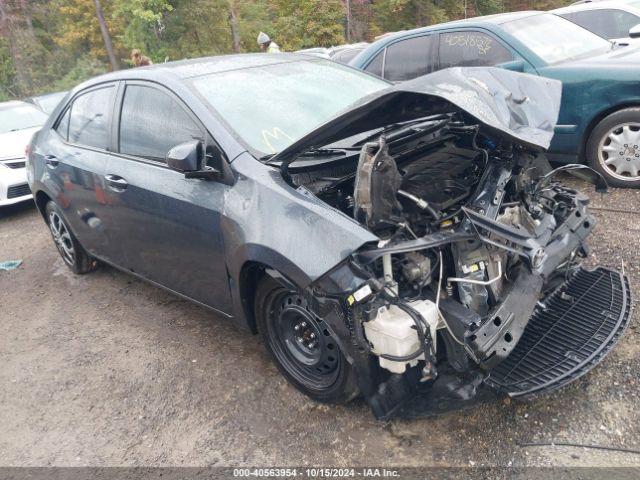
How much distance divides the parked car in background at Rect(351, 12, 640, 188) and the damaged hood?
6.66 ft

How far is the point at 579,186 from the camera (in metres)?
5.08

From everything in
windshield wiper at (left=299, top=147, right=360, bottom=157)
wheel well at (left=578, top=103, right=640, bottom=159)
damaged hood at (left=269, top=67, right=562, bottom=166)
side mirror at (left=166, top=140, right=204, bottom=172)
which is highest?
damaged hood at (left=269, top=67, right=562, bottom=166)

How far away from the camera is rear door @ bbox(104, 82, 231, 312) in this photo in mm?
3053

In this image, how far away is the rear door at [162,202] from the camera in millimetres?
3053

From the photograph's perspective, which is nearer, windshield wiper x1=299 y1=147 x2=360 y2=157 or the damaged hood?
the damaged hood

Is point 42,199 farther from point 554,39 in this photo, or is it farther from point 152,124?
point 554,39

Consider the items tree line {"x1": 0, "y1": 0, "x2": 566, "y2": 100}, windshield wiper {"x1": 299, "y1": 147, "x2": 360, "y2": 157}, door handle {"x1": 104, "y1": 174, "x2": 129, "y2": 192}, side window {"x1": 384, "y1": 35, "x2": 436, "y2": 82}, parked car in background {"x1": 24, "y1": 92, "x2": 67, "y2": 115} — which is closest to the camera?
windshield wiper {"x1": 299, "y1": 147, "x2": 360, "y2": 157}

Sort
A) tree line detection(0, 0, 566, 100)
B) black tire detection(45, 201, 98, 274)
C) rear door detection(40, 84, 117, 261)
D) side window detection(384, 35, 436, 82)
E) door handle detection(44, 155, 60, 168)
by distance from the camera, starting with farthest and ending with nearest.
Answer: tree line detection(0, 0, 566, 100) < side window detection(384, 35, 436, 82) < black tire detection(45, 201, 98, 274) < door handle detection(44, 155, 60, 168) < rear door detection(40, 84, 117, 261)

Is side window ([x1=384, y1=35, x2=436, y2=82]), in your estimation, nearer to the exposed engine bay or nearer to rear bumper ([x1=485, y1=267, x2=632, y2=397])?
the exposed engine bay

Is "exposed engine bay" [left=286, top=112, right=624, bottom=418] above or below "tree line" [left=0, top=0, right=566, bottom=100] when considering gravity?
above

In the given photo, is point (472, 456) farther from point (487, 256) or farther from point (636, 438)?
point (487, 256)

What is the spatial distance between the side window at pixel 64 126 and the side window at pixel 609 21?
7.77 metres

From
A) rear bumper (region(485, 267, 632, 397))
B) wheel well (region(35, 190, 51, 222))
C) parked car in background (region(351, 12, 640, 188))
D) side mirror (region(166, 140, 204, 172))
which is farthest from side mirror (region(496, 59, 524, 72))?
wheel well (region(35, 190, 51, 222))

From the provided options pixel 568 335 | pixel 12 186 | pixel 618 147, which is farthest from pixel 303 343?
pixel 12 186
